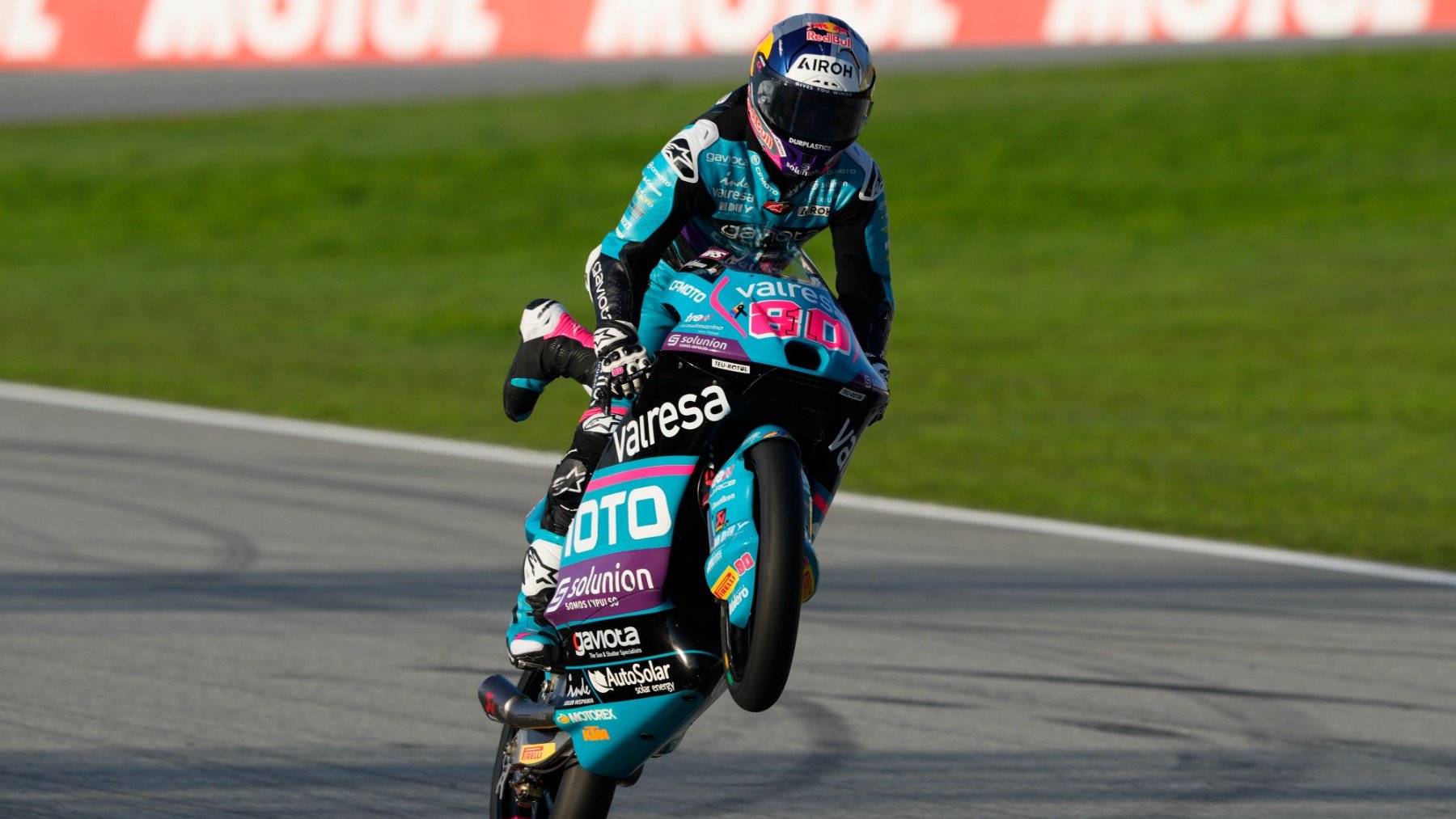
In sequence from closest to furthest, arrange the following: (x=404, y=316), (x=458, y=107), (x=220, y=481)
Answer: (x=220, y=481)
(x=404, y=316)
(x=458, y=107)

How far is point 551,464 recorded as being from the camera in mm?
10773

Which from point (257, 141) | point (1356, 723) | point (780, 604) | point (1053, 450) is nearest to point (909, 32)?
point (257, 141)

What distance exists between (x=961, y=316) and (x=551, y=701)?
12.7 m

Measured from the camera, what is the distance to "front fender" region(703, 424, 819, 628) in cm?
394

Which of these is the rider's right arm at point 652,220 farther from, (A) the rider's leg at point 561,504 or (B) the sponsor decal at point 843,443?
(B) the sponsor decal at point 843,443

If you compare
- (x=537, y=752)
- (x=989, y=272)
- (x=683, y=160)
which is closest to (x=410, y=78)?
(x=989, y=272)

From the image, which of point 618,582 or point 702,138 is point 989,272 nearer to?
point 702,138

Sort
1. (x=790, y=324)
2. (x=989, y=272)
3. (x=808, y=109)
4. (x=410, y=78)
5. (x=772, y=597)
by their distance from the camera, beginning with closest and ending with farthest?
1. (x=772, y=597)
2. (x=790, y=324)
3. (x=808, y=109)
4. (x=989, y=272)
5. (x=410, y=78)

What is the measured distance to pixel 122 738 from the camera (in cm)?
542

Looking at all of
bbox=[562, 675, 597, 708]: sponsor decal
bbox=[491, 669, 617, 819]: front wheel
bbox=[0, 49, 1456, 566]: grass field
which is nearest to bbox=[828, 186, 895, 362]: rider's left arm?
bbox=[562, 675, 597, 708]: sponsor decal

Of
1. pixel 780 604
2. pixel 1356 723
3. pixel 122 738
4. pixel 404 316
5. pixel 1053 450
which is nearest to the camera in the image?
pixel 780 604

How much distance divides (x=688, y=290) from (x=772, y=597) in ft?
2.68

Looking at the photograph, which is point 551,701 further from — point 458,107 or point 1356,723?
point 458,107

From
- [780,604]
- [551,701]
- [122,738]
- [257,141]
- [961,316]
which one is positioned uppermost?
[780,604]
